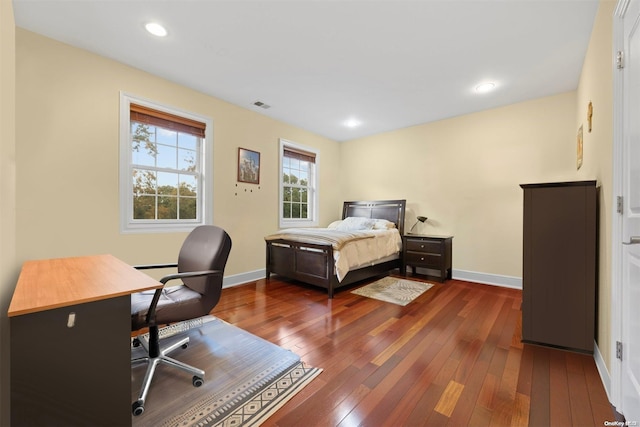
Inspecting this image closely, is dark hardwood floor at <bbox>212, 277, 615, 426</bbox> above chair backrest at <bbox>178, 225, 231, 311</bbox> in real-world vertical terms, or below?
below

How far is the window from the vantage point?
4688 mm

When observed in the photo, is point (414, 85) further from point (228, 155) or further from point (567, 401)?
point (567, 401)

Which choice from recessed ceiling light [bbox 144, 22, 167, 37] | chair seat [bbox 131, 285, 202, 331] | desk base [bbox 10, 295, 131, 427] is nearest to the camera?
desk base [bbox 10, 295, 131, 427]

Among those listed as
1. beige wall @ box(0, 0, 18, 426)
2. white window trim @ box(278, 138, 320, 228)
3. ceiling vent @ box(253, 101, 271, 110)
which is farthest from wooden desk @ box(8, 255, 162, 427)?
white window trim @ box(278, 138, 320, 228)

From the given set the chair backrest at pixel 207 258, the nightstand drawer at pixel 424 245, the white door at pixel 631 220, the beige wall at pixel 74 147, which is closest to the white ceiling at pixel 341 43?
the beige wall at pixel 74 147

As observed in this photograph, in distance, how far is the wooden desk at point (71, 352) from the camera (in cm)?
92

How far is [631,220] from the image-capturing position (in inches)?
50.5

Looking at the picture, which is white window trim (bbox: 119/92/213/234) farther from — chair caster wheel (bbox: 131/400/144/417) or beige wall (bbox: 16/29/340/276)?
chair caster wheel (bbox: 131/400/144/417)

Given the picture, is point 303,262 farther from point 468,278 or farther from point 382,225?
point 468,278

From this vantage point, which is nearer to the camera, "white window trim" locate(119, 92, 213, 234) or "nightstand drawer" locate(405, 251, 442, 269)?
"white window trim" locate(119, 92, 213, 234)

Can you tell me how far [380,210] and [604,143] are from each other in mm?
3315

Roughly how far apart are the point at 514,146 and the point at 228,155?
13.8 ft

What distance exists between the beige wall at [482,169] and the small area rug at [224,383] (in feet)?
11.2

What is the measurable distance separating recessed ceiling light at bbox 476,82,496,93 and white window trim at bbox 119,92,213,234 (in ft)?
11.7
